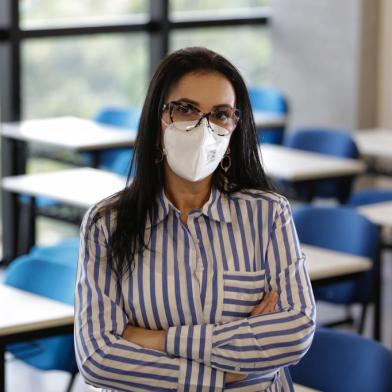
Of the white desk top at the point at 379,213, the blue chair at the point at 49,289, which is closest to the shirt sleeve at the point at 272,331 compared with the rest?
the blue chair at the point at 49,289

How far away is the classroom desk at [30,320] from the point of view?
3.08m

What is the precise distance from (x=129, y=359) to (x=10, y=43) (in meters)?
4.54

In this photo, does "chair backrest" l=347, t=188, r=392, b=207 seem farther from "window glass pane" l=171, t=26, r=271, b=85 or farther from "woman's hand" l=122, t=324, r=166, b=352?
"woman's hand" l=122, t=324, r=166, b=352

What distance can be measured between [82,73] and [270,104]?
1.43 m

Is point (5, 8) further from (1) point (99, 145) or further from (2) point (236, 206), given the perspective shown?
(2) point (236, 206)

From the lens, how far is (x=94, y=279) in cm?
212

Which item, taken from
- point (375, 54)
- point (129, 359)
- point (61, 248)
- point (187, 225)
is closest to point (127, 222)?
point (187, 225)

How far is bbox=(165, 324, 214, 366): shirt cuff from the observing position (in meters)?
2.08

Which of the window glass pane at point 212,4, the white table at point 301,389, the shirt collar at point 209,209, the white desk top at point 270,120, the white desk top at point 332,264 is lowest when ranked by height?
the white table at point 301,389

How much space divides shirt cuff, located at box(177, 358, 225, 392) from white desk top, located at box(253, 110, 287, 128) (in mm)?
4958

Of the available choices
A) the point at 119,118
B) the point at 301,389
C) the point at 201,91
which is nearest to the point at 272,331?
the point at 301,389

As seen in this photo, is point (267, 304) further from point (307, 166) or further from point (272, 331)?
point (307, 166)

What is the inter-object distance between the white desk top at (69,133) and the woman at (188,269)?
4.00 meters

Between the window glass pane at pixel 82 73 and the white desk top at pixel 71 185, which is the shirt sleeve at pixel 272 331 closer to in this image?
the white desk top at pixel 71 185
